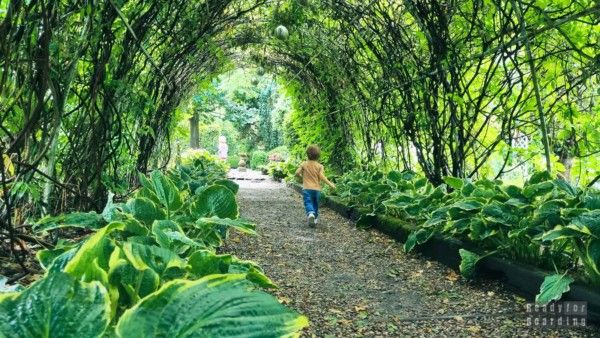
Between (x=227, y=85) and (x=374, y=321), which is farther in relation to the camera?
(x=227, y=85)

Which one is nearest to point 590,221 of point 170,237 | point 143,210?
point 170,237

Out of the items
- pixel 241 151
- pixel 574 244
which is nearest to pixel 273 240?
pixel 574 244

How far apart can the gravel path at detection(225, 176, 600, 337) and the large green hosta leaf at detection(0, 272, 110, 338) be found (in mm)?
1532

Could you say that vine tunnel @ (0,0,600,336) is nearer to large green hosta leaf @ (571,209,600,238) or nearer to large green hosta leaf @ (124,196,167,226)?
large green hosta leaf @ (124,196,167,226)

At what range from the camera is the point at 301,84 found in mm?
10703

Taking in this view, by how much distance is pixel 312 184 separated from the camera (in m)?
5.89

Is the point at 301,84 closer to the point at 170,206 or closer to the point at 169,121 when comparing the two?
the point at 169,121

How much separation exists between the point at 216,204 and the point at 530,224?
1469 millimetres

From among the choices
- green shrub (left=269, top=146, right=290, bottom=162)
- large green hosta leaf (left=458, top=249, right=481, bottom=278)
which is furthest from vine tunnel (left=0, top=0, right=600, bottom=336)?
green shrub (left=269, top=146, right=290, bottom=162)

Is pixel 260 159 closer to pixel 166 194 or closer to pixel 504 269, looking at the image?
pixel 504 269

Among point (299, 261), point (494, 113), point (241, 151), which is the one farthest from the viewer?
point (241, 151)

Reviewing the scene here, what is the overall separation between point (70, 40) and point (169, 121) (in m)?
4.49

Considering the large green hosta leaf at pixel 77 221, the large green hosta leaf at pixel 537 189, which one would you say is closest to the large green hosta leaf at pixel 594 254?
the large green hosta leaf at pixel 537 189

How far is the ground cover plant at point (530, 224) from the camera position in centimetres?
224
